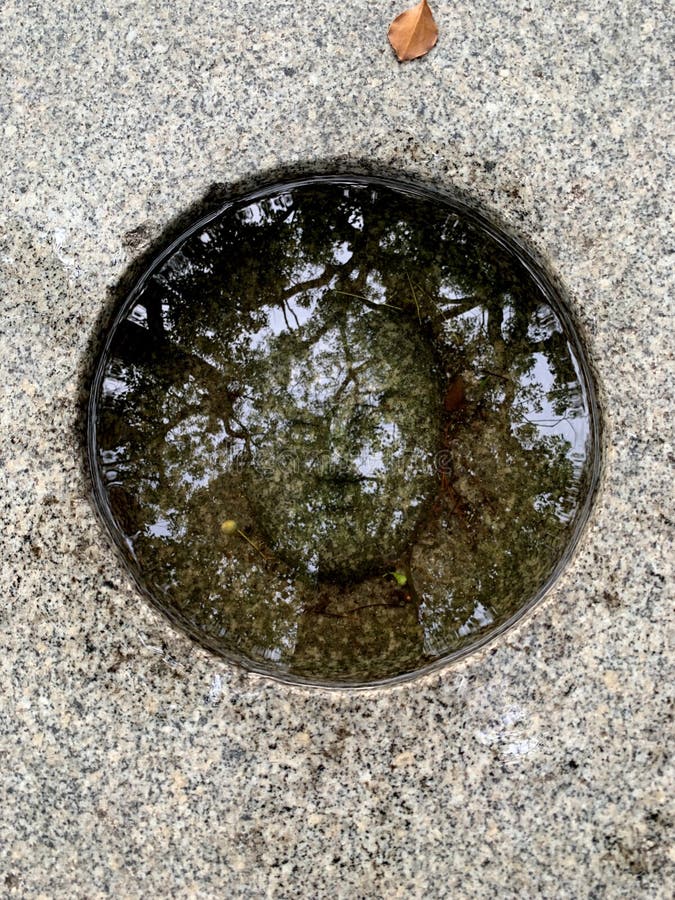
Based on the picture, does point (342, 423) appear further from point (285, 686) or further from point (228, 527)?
point (285, 686)

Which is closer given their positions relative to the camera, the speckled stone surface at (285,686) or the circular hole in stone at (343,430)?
the speckled stone surface at (285,686)

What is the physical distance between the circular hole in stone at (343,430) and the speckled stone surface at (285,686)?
16 centimetres

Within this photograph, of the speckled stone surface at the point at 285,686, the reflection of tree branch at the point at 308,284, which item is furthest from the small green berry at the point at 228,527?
the reflection of tree branch at the point at 308,284

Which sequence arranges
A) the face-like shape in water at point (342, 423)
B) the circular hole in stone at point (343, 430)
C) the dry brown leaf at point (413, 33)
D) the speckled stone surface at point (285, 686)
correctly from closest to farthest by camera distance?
the speckled stone surface at point (285, 686), the dry brown leaf at point (413, 33), the circular hole in stone at point (343, 430), the face-like shape in water at point (342, 423)

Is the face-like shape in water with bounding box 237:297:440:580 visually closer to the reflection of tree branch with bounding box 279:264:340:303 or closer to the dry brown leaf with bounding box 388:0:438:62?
the reflection of tree branch with bounding box 279:264:340:303

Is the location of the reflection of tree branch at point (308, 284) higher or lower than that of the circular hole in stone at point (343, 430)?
higher

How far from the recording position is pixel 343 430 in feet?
7.00

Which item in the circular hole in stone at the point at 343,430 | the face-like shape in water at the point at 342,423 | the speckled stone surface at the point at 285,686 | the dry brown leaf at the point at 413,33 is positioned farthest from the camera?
the face-like shape in water at the point at 342,423

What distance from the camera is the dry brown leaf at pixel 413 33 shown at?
1.84m

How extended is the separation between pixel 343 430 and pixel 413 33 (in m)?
1.13

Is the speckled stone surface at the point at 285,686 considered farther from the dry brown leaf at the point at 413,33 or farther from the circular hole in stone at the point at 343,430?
the circular hole in stone at the point at 343,430

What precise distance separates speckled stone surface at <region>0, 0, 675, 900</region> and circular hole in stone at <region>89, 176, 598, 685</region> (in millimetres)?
159

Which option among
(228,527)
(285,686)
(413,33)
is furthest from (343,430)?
(413,33)

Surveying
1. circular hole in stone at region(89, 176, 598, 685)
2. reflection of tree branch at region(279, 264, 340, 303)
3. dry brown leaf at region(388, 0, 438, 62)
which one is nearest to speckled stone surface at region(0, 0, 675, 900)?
dry brown leaf at region(388, 0, 438, 62)
